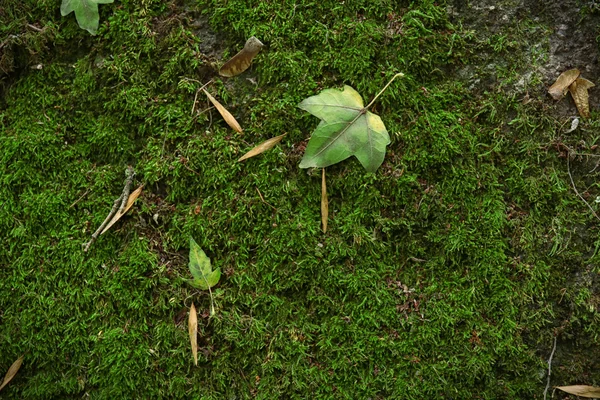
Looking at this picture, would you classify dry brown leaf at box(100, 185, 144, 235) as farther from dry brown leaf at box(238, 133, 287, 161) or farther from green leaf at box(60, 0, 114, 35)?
green leaf at box(60, 0, 114, 35)

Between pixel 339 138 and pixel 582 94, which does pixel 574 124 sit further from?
pixel 339 138

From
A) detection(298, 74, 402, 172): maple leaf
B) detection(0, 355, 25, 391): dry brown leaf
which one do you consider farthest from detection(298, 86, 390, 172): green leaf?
detection(0, 355, 25, 391): dry brown leaf

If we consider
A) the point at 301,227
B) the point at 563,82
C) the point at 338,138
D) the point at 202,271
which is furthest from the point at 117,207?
the point at 563,82

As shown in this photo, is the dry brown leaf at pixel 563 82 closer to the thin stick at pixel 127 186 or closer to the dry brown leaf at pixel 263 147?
the dry brown leaf at pixel 263 147

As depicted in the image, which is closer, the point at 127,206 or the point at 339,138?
the point at 339,138

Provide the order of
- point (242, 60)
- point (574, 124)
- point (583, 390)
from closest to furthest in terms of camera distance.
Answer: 1. point (583, 390)
2. point (574, 124)
3. point (242, 60)

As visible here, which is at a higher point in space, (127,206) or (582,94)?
(582,94)
